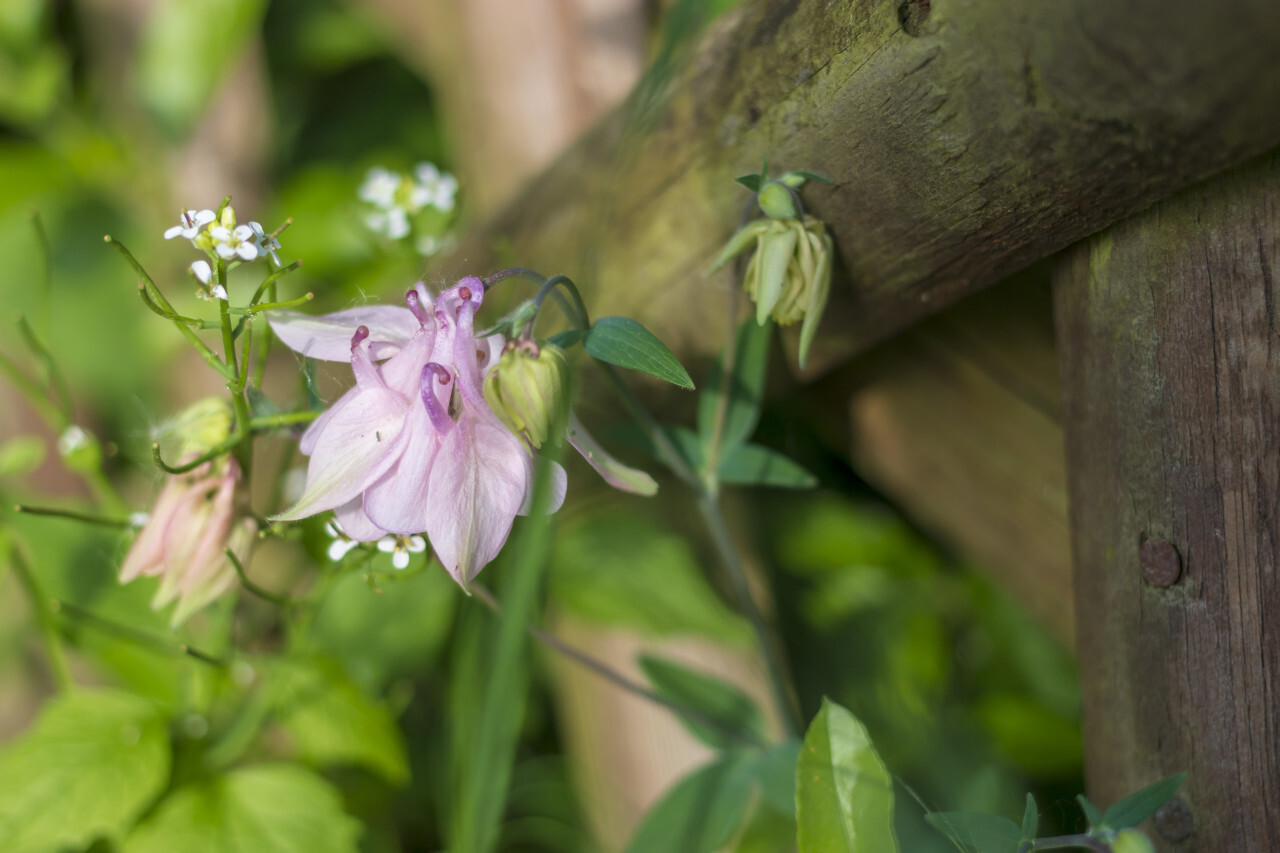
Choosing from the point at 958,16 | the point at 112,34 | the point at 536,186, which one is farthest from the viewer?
the point at 112,34

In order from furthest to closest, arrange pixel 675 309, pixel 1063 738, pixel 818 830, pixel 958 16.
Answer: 1. pixel 1063 738
2. pixel 675 309
3. pixel 818 830
4. pixel 958 16

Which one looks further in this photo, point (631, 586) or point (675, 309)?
point (631, 586)

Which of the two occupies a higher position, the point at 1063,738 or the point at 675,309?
the point at 675,309

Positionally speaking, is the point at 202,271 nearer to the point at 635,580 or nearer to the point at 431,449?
the point at 431,449

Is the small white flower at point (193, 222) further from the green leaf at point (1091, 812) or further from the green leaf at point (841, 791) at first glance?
the green leaf at point (1091, 812)

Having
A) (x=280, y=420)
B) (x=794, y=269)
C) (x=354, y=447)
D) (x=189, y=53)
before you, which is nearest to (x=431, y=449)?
(x=354, y=447)

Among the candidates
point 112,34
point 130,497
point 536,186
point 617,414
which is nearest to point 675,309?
point 617,414

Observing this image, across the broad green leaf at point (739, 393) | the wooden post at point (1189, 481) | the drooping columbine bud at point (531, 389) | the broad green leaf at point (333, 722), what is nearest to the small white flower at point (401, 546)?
the drooping columbine bud at point (531, 389)

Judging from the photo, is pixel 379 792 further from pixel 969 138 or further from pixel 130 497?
pixel 969 138

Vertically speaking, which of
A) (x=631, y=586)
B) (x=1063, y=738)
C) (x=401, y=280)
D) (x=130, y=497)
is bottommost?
(x=1063, y=738)
